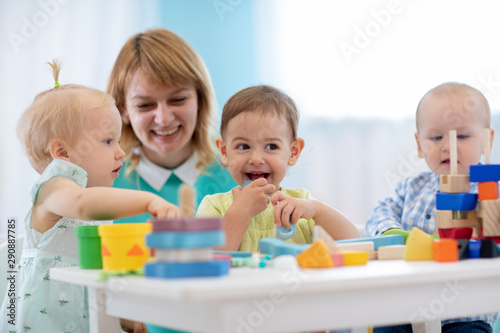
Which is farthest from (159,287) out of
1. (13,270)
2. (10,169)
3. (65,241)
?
(10,169)

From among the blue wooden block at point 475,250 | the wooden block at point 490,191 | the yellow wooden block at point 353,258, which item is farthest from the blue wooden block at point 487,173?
the yellow wooden block at point 353,258

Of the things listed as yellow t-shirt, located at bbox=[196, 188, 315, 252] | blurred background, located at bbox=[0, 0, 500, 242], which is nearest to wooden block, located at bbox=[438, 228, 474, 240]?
yellow t-shirt, located at bbox=[196, 188, 315, 252]

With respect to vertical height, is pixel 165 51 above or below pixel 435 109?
above

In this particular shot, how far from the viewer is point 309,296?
0.75 meters

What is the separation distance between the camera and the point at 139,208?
3.37 feet

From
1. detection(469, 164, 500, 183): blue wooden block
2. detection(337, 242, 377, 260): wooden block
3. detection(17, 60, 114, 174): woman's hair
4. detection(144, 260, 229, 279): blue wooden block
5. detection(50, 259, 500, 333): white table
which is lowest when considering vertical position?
detection(50, 259, 500, 333): white table

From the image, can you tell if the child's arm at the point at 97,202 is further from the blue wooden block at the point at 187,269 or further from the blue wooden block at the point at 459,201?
the blue wooden block at the point at 459,201

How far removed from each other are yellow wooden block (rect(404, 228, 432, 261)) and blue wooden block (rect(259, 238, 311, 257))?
16cm

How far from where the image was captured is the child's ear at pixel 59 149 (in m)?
1.33

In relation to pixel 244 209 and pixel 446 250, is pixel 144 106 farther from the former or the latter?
pixel 446 250

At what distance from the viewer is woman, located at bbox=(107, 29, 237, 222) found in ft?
6.43

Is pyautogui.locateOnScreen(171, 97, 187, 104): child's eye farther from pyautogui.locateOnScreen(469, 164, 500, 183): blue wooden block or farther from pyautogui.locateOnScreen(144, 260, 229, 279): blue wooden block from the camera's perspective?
pyautogui.locateOnScreen(144, 260, 229, 279): blue wooden block

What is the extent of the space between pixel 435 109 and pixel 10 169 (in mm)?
1714

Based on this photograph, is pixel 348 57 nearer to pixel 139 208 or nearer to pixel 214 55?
pixel 214 55
